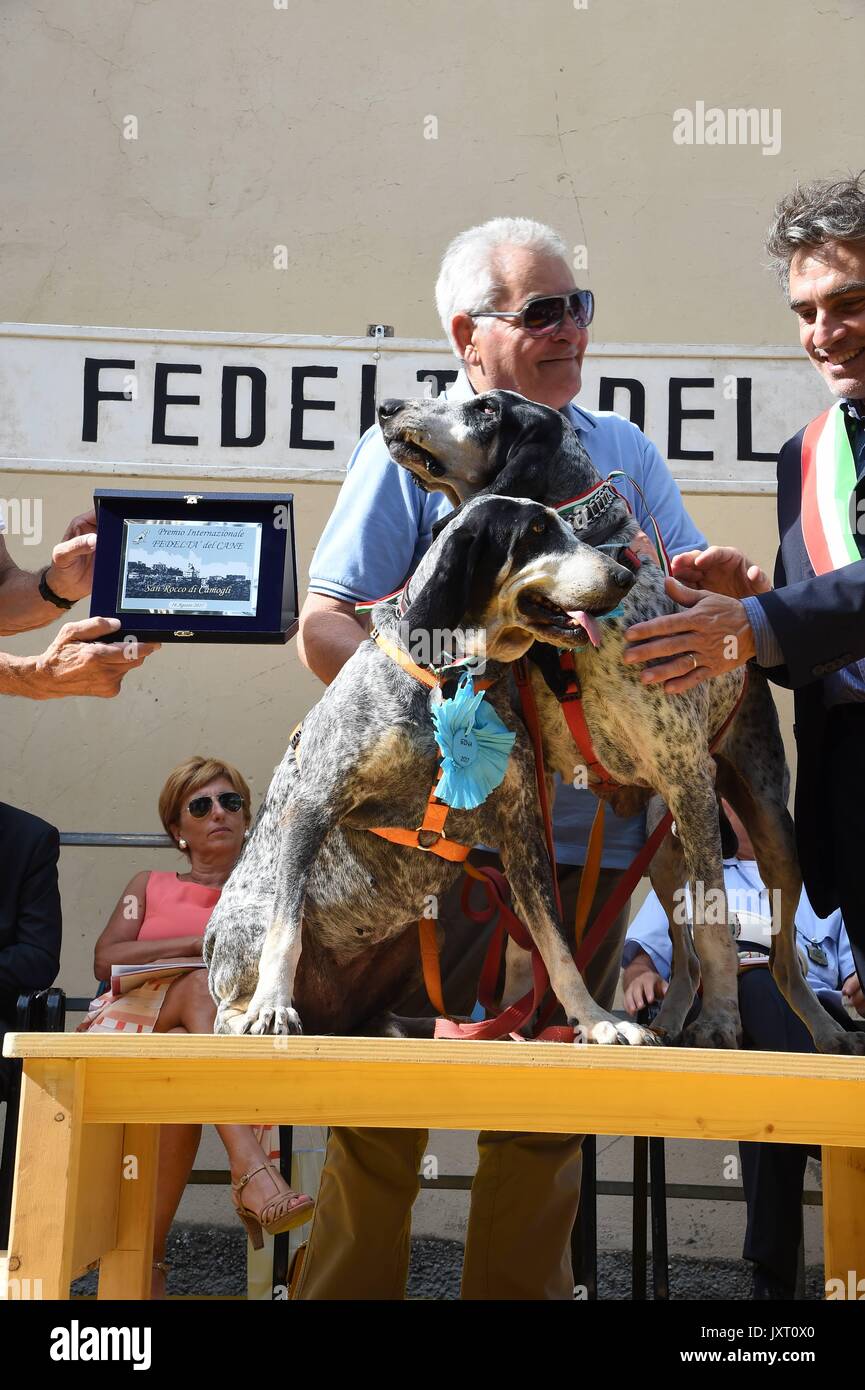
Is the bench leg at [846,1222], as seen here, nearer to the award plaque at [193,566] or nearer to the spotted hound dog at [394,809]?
the spotted hound dog at [394,809]

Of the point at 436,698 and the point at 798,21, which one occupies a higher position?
the point at 798,21

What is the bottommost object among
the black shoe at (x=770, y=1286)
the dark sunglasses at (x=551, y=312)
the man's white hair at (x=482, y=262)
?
the black shoe at (x=770, y=1286)

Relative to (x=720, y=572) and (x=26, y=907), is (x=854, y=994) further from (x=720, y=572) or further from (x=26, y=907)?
(x=26, y=907)

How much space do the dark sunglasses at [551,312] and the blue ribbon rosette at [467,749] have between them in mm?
762

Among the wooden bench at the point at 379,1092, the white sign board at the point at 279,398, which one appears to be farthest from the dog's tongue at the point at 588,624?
the white sign board at the point at 279,398

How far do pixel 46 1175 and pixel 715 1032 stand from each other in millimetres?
1045

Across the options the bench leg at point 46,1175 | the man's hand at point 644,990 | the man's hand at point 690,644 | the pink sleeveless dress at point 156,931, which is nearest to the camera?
the bench leg at point 46,1175

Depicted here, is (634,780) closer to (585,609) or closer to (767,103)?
(585,609)

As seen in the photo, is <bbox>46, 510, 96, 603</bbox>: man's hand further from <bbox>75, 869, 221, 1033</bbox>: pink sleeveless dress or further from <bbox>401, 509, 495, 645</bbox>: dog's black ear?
<bbox>75, 869, 221, 1033</bbox>: pink sleeveless dress

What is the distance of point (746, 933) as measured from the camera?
3811mm

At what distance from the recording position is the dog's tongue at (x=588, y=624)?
6.67 ft

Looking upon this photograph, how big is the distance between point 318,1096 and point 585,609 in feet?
2.63

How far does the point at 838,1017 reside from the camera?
11.7ft

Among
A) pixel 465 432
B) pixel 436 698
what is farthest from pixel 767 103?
pixel 436 698
